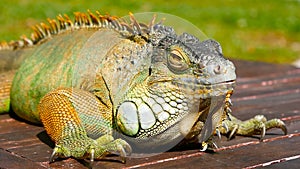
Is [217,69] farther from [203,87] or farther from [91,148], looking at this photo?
[91,148]

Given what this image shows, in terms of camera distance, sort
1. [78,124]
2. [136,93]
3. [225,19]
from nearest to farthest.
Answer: [136,93] → [78,124] → [225,19]

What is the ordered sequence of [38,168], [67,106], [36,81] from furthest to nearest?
1. [36,81]
2. [67,106]
3. [38,168]

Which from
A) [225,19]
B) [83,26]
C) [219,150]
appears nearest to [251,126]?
[219,150]

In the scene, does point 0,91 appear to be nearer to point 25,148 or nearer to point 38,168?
point 25,148

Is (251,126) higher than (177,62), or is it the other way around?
(177,62)

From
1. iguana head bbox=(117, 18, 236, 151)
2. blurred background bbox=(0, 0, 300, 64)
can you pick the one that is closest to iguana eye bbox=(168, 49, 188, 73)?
iguana head bbox=(117, 18, 236, 151)

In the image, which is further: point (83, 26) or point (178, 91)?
point (83, 26)

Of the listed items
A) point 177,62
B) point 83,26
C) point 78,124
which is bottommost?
point 78,124

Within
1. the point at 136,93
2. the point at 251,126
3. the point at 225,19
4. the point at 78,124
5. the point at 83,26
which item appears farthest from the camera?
the point at 225,19

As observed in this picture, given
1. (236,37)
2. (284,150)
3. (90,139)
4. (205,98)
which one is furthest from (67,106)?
(236,37)
